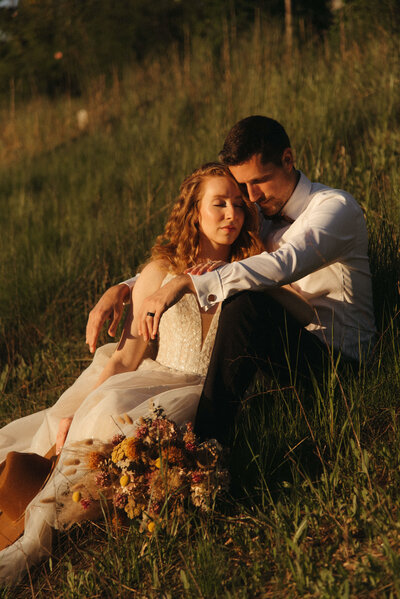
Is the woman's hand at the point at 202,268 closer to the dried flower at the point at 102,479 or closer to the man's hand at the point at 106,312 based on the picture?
the man's hand at the point at 106,312

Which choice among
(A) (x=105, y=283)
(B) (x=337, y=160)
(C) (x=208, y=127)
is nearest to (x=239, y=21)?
(C) (x=208, y=127)

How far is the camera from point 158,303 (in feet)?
9.41

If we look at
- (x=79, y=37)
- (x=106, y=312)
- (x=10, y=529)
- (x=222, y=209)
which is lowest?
(x=10, y=529)

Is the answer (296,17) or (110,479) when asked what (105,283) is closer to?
(110,479)

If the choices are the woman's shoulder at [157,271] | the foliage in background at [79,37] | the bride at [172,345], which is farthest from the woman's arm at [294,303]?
the foliage in background at [79,37]

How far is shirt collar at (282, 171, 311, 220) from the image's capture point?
3.61 metres


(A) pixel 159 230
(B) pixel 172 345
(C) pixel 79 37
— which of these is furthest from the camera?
(C) pixel 79 37

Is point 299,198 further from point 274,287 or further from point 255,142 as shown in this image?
point 274,287

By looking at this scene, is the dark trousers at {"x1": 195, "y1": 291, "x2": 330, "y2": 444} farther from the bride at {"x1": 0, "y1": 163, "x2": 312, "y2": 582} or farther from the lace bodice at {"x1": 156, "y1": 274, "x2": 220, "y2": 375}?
the lace bodice at {"x1": 156, "y1": 274, "x2": 220, "y2": 375}

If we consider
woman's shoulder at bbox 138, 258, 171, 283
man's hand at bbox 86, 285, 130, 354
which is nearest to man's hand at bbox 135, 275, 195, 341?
man's hand at bbox 86, 285, 130, 354

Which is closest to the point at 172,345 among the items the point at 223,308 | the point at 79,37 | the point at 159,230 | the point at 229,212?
the point at 223,308

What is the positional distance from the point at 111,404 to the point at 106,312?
2.28ft

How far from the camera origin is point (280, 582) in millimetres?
2092

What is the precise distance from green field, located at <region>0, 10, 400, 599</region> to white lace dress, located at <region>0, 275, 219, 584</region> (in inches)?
6.0
